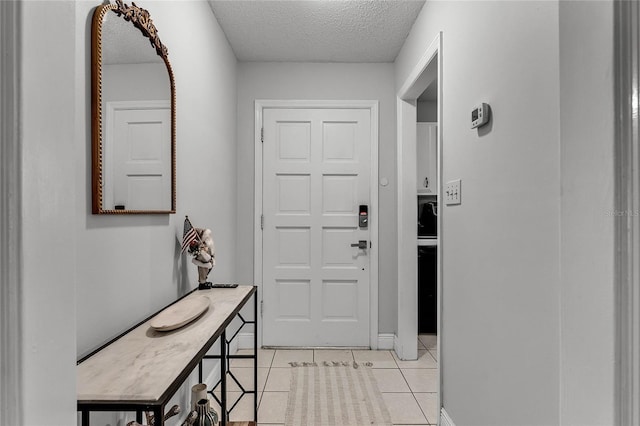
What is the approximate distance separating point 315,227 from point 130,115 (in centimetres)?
208

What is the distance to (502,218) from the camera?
138cm

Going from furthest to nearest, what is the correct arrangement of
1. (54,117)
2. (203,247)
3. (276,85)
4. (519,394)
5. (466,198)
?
1. (276,85)
2. (203,247)
3. (466,198)
4. (519,394)
5. (54,117)

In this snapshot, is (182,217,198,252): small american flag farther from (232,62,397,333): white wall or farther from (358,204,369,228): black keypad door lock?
(358,204,369,228): black keypad door lock

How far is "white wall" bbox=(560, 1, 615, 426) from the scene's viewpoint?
1.68 ft

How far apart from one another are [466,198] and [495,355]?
0.67 metres

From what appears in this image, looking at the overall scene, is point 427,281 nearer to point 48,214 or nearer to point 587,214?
point 587,214

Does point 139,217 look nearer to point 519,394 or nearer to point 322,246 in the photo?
point 519,394

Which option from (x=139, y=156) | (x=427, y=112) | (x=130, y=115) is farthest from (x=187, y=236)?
(x=427, y=112)

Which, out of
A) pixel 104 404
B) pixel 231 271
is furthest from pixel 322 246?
pixel 104 404

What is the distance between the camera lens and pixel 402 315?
3.06 meters

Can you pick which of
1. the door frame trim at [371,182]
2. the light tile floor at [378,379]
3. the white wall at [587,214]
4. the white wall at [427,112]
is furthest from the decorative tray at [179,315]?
the white wall at [427,112]

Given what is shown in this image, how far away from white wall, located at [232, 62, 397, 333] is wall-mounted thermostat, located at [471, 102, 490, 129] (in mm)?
1683

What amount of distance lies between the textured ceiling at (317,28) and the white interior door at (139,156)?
1219 millimetres

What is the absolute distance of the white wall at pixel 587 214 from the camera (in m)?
0.51
